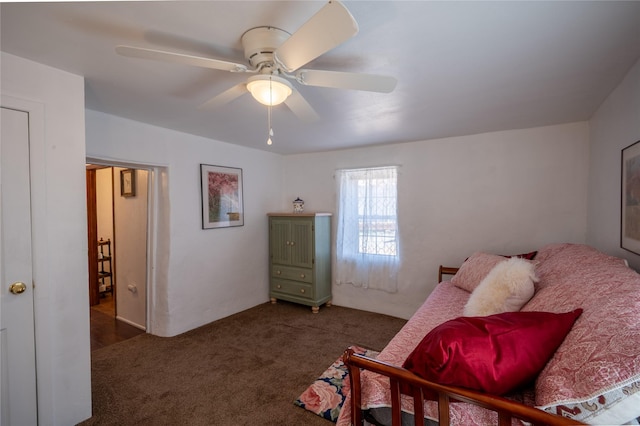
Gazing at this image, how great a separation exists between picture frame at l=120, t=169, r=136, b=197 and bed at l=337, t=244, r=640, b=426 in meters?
3.27

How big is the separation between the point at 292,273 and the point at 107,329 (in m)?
2.24

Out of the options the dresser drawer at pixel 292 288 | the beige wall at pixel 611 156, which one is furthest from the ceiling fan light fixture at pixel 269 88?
the dresser drawer at pixel 292 288

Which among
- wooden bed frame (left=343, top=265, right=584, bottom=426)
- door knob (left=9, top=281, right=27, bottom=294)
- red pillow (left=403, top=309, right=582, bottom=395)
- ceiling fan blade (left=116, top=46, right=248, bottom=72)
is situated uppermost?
ceiling fan blade (left=116, top=46, right=248, bottom=72)

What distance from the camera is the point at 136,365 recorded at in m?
2.47

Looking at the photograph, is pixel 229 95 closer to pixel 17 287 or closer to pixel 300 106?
pixel 300 106

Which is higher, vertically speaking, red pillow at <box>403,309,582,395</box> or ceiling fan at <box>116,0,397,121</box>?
ceiling fan at <box>116,0,397,121</box>

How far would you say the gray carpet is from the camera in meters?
1.90

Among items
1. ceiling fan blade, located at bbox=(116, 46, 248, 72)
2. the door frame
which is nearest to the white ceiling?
ceiling fan blade, located at bbox=(116, 46, 248, 72)

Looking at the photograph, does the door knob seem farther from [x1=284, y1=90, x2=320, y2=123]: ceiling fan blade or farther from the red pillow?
the red pillow

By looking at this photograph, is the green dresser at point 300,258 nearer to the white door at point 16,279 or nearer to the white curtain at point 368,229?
the white curtain at point 368,229

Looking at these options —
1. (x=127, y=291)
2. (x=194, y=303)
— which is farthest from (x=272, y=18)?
(x=127, y=291)

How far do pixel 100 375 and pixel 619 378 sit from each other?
3.17m

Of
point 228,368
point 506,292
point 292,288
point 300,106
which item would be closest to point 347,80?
point 300,106

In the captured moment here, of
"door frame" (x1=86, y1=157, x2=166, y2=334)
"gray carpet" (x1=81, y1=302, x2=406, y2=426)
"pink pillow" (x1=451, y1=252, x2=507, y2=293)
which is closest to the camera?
"gray carpet" (x1=81, y1=302, x2=406, y2=426)
